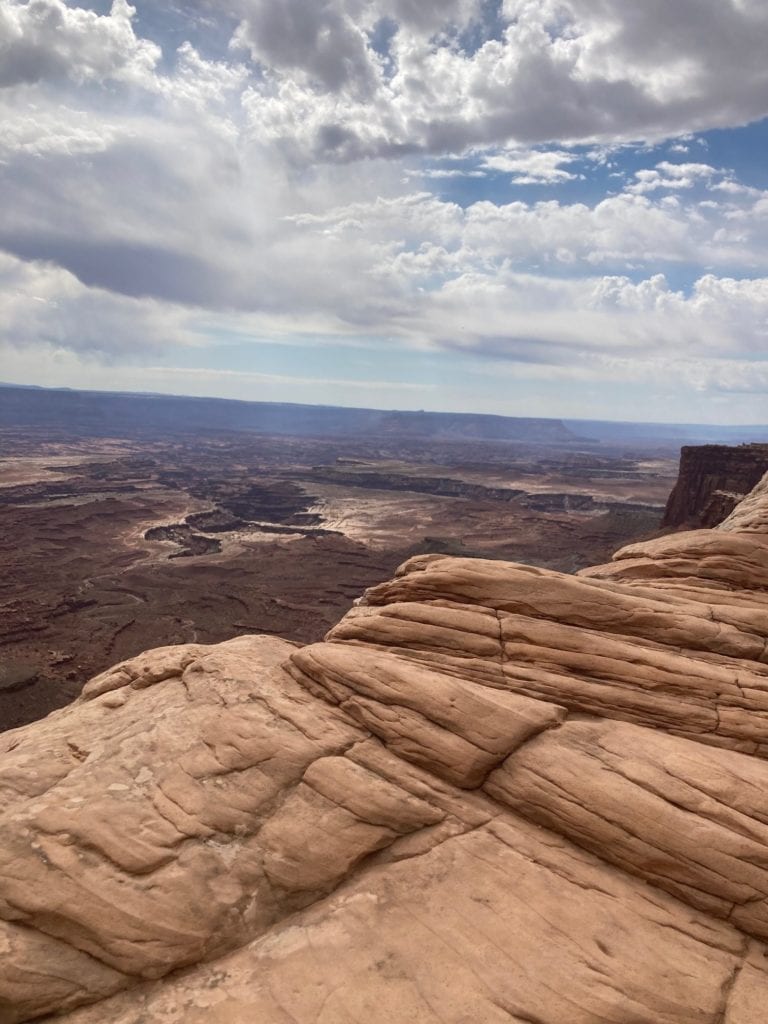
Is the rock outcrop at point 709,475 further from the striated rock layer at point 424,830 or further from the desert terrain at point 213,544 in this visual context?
the striated rock layer at point 424,830

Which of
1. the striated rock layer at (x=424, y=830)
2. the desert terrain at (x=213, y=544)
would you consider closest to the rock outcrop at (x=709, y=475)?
the desert terrain at (x=213, y=544)

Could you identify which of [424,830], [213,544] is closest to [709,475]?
[213,544]

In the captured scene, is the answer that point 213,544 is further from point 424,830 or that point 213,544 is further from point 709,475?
point 424,830

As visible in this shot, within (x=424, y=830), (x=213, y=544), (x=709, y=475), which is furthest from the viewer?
(x=213, y=544)

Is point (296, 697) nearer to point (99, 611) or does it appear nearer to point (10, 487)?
point (99, 611)

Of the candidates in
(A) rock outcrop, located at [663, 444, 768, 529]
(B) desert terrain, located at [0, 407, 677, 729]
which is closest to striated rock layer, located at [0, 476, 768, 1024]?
(B) desert terrain, located at [0, 407, 677, 729]

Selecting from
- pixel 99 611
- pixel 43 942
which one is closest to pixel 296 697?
pixel 43 942

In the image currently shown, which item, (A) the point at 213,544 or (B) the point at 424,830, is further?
(A) the point at 213,544
